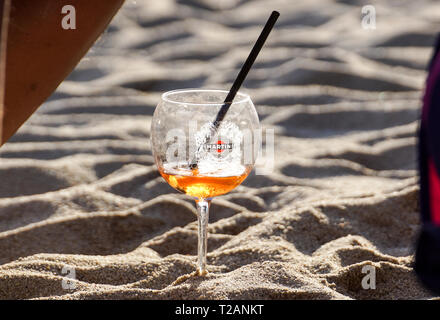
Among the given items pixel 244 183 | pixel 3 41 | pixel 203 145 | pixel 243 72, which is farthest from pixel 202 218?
pixel 244 183

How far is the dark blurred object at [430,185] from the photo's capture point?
34.9 inches

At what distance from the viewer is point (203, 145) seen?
1.48 metres

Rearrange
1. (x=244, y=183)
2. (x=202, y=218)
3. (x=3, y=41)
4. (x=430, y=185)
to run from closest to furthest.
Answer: (x=430, y=185) → (x=3, y=41) → (x=202, y=218) → (x=244, y=183)

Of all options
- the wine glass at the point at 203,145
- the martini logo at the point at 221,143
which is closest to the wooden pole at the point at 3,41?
the wine glass at the point at 203,145

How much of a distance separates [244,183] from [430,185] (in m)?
1.81

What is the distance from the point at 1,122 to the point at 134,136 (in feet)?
5.84

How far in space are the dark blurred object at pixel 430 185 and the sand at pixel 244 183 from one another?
605 millimetres

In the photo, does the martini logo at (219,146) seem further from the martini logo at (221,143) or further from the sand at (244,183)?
the sand at (244,183)

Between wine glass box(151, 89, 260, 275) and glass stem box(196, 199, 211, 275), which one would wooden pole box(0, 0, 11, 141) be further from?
glass stem box(196, 199, 211, 275)

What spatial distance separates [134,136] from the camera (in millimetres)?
3330

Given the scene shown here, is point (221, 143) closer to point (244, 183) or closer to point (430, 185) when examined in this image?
point (430, 185)

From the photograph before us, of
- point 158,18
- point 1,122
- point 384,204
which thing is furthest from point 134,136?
point 158,18

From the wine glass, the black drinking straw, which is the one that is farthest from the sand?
the black drinking straw

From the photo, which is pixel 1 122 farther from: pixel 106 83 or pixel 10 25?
pixel 106 83
